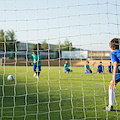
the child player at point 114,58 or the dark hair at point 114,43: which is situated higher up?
the dark hair at point 114,43

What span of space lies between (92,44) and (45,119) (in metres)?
1.68

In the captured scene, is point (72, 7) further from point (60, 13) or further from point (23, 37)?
point (23, 37)

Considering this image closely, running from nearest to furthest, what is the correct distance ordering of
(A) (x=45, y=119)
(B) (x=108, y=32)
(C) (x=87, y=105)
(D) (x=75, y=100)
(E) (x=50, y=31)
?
(A) (x=45, y=119) → (B) (x=108, y=32) → (E) (x=50, y=31) → (C) (x=87, y=105) → (D) (x=75, y=100)

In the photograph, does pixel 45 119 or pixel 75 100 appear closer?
pixel 45 119

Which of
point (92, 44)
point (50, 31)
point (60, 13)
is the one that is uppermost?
point (60, 13)

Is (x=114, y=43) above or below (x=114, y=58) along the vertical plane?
above

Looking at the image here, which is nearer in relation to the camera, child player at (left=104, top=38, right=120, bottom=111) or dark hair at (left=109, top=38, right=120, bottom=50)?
child player at (left=104, top=38, right=120, bottom=111)

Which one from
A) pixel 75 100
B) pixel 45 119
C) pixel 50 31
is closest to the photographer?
pixel 45 119

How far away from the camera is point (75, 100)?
580 centimetres

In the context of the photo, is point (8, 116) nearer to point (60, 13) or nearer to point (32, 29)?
point (32, 29)

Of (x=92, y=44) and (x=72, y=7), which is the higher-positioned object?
(x=72, y=7)

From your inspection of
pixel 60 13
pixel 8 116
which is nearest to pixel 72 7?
pixel 60 13

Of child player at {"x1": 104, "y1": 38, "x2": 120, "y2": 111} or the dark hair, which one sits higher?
the dark hair

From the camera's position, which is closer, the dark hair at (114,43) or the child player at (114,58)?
the child player at (114,58)
